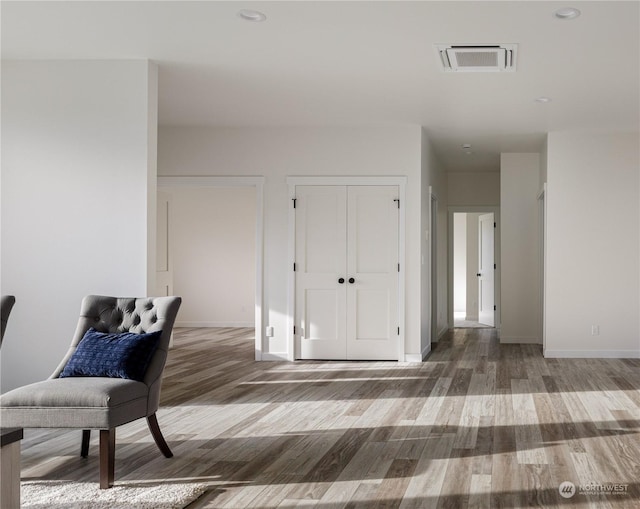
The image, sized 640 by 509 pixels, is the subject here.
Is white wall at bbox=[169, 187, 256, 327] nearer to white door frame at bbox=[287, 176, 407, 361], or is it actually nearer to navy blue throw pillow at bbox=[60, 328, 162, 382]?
white door frame at bbox=[287, 176, 407, 361]

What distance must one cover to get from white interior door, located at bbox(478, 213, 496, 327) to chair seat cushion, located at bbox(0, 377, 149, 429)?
8969 mm

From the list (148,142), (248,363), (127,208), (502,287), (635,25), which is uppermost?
(635,25)

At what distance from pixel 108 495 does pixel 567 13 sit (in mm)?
3557

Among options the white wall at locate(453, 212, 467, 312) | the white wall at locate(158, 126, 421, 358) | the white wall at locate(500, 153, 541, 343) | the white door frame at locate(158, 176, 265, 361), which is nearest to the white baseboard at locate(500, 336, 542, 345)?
the white wall at locate(500, 153, 541, 343)

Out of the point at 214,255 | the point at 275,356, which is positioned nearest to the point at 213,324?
the point at 214,255

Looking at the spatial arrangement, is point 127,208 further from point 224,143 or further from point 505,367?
point 505,367

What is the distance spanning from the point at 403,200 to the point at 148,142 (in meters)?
3.39

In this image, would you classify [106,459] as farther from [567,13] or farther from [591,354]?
[591,354]

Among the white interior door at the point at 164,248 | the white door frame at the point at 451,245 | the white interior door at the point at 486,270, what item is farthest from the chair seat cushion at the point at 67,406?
the white interior door at the point at 486,270

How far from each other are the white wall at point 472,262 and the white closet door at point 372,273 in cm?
586

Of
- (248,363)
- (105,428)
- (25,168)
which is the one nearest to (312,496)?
(105,428)

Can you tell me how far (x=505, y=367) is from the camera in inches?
286

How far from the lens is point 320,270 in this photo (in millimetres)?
7754

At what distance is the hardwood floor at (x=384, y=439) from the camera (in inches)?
129
